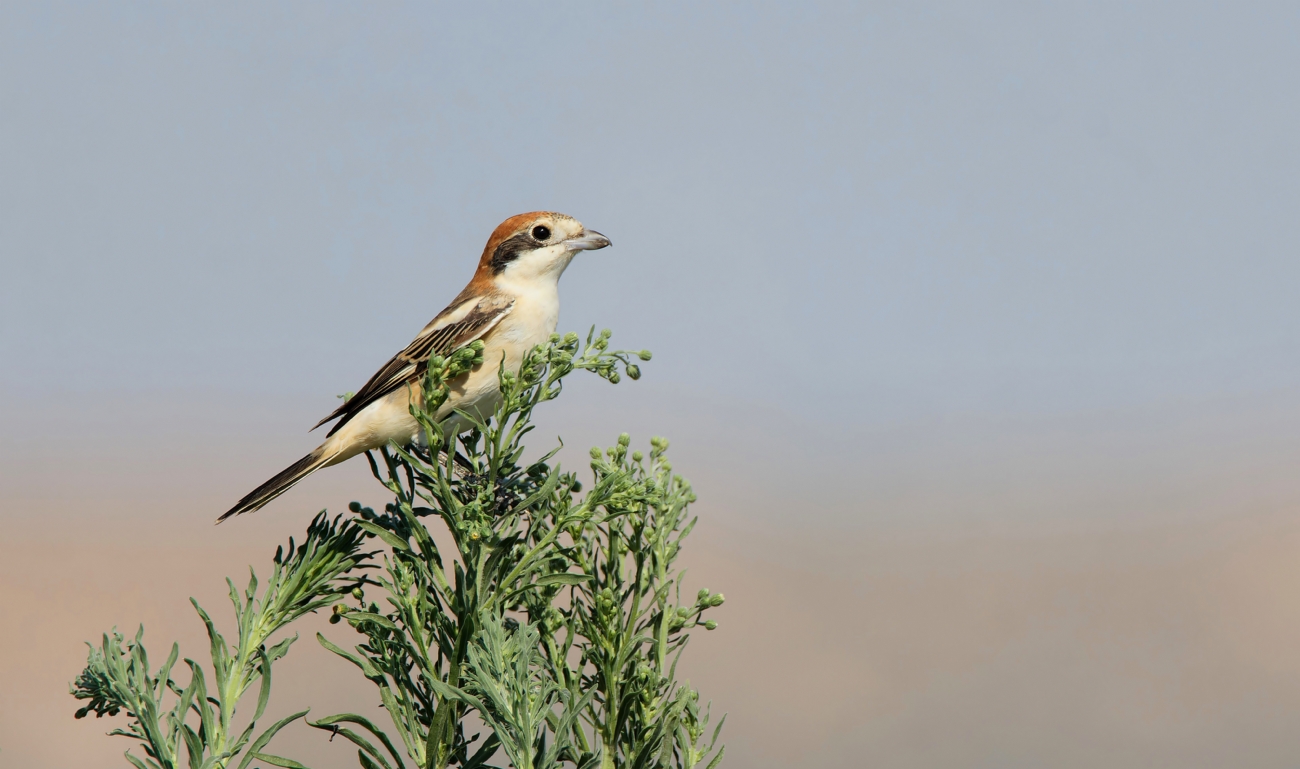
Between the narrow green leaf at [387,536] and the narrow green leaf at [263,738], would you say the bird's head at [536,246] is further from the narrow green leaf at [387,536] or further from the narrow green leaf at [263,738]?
the narrow green leaf at [263,738]

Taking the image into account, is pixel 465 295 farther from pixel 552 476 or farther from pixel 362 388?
pixel 552 476

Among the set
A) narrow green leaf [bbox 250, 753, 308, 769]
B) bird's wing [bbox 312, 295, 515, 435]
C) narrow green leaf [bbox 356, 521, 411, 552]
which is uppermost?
bird's wing [bbox 312, 295, 515, 435]

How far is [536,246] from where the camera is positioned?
21.6 ft

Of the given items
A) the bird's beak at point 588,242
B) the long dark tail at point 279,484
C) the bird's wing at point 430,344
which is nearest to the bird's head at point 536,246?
the bird's beak at point 588,242

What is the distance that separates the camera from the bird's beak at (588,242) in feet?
21.6

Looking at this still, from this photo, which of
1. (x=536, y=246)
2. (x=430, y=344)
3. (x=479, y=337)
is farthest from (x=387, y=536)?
(x=536, y=246)

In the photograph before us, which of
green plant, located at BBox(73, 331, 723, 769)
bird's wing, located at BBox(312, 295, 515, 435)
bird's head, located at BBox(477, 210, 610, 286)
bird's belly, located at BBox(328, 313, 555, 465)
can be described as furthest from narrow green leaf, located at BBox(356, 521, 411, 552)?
bird's head, located at BBox(477, 210, 610, 286)

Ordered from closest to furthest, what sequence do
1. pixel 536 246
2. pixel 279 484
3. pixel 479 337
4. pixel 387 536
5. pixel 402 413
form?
pixel 387 536, pixel 279 484, pixel 402 413, pixel 479 337, pixel 536 246

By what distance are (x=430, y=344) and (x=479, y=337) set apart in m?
0.34

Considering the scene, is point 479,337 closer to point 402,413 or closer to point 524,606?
point 402,413

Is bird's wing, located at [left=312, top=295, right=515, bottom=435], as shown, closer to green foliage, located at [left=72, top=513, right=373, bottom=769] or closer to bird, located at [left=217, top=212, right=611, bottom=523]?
bird, located at [left=217, top=212, right=611, bottom=523]

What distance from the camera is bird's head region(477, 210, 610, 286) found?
257 inches

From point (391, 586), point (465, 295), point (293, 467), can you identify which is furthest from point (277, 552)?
point (465, 295)

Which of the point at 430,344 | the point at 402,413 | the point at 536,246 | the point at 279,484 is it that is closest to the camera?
the point at 279,484
